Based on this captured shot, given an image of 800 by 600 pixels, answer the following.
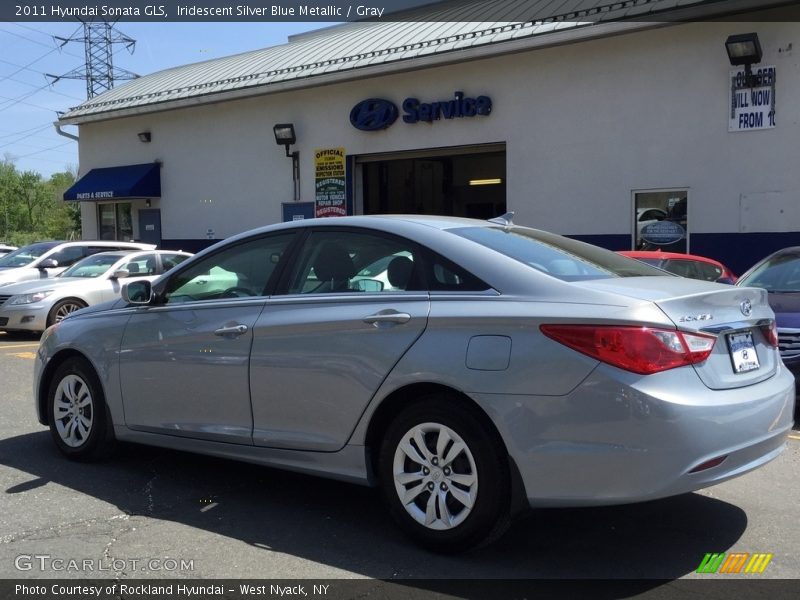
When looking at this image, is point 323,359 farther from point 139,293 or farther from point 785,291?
point 785,291

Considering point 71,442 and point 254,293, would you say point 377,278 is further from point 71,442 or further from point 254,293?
point 71,442

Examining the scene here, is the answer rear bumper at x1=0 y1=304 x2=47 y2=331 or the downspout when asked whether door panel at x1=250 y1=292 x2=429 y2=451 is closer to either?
rear bumper at x1=0 y1=304 x2=47 y2=331

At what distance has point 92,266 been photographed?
1377 cm

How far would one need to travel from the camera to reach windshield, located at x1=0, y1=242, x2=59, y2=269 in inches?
604

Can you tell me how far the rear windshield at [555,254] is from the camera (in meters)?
4.22

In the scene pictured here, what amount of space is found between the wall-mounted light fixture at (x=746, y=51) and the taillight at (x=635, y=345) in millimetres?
10910

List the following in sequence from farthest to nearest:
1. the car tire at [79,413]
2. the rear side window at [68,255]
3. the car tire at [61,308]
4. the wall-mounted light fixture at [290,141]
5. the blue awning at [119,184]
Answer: the blue awning at [119,184]
the wall-mounted light fixture at [290,141]
the rear side window at [68,255]
the car tire at [61,308]
the car tire at [79,413]

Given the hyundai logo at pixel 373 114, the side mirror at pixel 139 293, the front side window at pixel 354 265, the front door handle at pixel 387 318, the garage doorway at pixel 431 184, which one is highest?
the hyundai logo at pixel 373 114

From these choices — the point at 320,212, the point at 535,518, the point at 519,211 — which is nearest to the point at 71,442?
the point at 535,518

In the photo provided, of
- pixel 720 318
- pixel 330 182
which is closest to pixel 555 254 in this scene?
pixel 720 318

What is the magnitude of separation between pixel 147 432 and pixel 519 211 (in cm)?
1194

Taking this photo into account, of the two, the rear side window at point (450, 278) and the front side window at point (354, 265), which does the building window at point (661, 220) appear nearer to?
the front side window at point (354, 265)

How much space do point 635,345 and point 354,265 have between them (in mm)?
1683

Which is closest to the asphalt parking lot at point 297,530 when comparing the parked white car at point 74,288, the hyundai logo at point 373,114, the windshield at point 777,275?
the windshield at point 777,275
